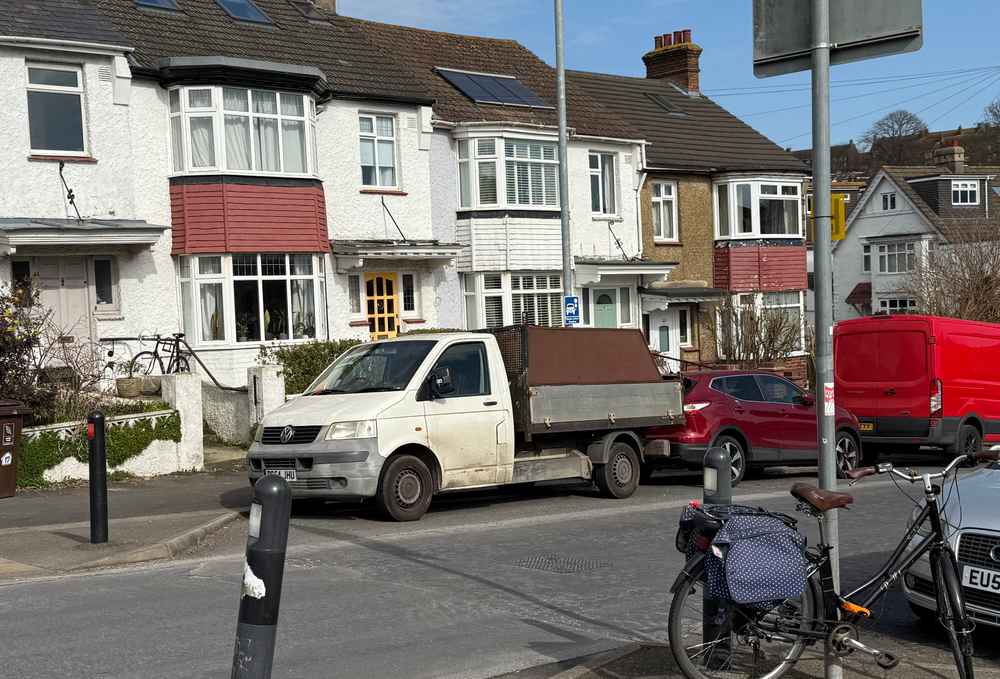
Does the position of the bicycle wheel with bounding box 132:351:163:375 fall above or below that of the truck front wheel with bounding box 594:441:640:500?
above

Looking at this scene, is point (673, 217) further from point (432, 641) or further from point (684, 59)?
point (432, 641)

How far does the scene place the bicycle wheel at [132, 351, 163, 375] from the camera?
20.6m

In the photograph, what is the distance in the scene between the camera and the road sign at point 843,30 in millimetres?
5469

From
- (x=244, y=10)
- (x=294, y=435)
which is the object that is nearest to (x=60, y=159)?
(x=244, y=10)

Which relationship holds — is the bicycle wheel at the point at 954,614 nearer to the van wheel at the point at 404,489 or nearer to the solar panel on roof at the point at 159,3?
the van wheel at the point at 404,489

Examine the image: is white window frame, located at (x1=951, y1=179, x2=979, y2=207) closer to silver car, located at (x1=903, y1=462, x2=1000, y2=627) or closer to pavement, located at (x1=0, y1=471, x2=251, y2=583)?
pavement, located at (x1=0, y1=471, x2=251, y2=583)

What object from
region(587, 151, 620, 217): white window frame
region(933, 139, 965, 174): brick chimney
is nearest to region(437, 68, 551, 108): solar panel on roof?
region(587, 151, 620, 217): white window frame

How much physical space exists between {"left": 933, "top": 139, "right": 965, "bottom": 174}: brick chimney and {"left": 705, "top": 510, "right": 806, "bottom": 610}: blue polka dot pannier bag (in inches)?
2156

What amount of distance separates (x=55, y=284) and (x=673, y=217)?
58.1 feet

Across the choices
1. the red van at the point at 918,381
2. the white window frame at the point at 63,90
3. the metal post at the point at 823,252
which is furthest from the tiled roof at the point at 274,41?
the metal post at the point at 823,252

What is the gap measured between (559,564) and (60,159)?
1415 cm

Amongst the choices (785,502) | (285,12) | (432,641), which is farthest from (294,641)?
(285,12)

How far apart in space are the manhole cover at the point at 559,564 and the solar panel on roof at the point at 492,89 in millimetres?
19092

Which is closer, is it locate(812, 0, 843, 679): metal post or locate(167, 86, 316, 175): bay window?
locate(812, 0, 843, 679): metal post
